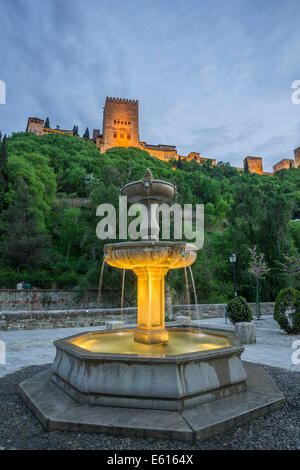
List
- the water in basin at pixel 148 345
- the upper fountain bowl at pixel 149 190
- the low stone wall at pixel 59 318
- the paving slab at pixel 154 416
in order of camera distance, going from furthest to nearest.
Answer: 1. the low stone wall at pixel 59 318
2. the upper fountain bowl at pixel 149 190
3. the water in basin at pixel 148 345
4. the paving slab at pixel 154 416

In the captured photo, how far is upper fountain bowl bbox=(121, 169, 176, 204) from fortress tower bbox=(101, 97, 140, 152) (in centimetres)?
9443

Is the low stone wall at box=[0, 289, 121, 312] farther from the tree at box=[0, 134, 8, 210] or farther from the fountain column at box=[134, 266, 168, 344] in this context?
the fountain column at box=[134, 266, 168, 344]

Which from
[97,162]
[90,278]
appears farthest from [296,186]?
[90,278]

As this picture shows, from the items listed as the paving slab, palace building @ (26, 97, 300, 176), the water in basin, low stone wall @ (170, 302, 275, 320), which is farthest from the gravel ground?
palace building @ (26, 97, 300, 176)

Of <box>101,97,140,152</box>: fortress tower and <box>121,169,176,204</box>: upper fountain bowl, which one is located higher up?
<box>101,97,140,152</box>: fortress tower

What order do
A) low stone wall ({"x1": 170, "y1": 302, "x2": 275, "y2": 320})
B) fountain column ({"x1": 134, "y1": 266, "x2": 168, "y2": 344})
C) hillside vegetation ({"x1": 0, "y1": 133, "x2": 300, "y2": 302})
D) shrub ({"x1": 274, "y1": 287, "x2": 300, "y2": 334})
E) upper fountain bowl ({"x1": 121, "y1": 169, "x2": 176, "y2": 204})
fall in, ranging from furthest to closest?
hillside vegetation ({"x1": 0, "y1": 133, "x2": 300, "y2": 302})
low stone wall ({"x1": 170, "y1": 302, "x2": 275, "y2": 320})
shrub ({"x1": 274, "y1": 287, "x2": 300, "y2": 334})
upper fountain bowl ({"x1": 121, "y1": 169, "x2": 176, "y2": 204})
fountain column ({"x1": 134, "y1": 266, "x2": 168, "y2": 344})

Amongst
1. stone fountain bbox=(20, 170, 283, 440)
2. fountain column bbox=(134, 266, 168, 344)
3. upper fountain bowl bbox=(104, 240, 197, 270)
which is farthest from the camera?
fountain column bbox=(134, 266, 168, 344)

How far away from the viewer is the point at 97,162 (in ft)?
182

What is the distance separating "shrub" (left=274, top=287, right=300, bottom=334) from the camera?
33.1 ft

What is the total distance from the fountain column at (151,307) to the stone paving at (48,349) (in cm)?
303

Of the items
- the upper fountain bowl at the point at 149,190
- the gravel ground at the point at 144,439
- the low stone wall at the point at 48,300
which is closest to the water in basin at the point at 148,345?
the gravel ground at the point at 144,439

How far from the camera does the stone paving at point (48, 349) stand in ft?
21.2

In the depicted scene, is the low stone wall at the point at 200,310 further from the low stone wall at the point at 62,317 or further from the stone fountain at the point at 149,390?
the stone fountain at the point at 149,390

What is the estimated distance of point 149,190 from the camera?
18.6ft
